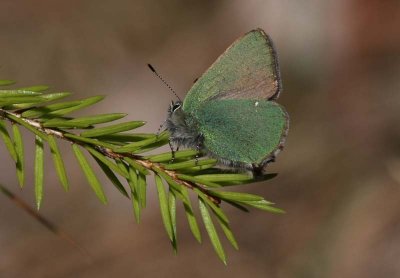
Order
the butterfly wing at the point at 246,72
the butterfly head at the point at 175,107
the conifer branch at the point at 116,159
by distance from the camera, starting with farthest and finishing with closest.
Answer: the butterfly head at the point at 175,107 → the butterfly wing at the point at 246,72 → the conifer branch at the point at 116,159

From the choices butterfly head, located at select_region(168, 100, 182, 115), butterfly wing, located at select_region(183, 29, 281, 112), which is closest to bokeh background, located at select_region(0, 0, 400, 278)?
butterfly head, located at select_region(168, 100, 182, 115)

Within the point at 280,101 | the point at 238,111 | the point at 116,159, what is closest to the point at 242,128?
the point at 238,111

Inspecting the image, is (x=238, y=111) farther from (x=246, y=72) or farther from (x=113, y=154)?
(x=113, y=154)

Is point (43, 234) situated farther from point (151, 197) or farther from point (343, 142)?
point (343, 142)

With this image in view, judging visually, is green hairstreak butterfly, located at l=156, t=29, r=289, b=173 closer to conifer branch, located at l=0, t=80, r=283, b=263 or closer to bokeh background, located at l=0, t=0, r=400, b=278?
conifer branch, located at l=0, t=80, r=283, b=263

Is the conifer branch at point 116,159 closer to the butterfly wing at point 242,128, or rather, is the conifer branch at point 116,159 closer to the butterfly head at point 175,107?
the butterfly wing at point 242,128

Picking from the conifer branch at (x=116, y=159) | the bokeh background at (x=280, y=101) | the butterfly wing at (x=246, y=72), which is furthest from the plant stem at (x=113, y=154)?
the bokeh background at (x=280, y=101)

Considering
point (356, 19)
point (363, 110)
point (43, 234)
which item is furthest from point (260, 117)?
point (356, 19)
